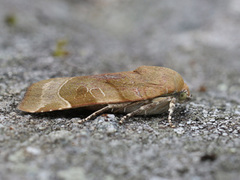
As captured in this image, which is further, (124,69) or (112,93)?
(124,69)

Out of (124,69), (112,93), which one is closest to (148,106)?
(112,93)

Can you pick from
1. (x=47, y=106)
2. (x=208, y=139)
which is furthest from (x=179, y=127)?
(x=47, y=106)

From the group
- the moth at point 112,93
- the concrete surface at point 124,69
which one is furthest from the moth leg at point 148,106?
the concrete surface at point 124,69

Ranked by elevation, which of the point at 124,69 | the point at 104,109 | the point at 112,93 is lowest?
the point at 124,69

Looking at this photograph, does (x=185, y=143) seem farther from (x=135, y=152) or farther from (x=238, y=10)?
(x=238, y=10)

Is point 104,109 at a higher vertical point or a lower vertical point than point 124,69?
higher

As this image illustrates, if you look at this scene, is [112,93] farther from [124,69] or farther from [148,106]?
[124,69]
